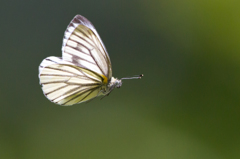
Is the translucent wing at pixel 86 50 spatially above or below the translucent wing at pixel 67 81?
above

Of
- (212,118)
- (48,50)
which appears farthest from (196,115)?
(48,50)

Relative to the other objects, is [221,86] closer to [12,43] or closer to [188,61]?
[188,61]

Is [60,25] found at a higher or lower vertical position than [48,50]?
higher

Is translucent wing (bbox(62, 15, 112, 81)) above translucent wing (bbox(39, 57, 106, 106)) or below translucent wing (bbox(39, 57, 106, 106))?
above

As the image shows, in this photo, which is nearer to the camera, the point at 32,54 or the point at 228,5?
the point at 228,5
